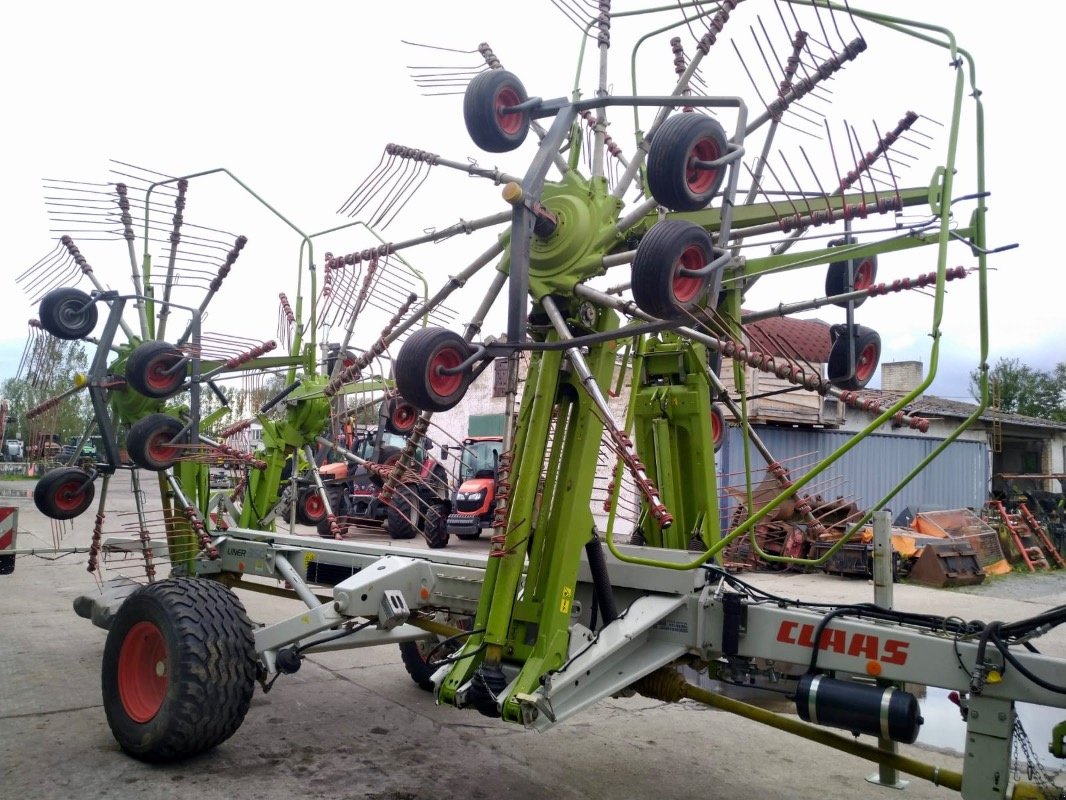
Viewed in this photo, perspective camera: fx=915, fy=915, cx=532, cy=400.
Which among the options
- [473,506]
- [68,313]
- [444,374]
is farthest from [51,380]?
[473,506]

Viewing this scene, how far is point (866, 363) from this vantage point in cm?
503

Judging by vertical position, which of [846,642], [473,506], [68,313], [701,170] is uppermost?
[701,170]

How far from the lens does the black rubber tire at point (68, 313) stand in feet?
24.2

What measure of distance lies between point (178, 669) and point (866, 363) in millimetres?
4127

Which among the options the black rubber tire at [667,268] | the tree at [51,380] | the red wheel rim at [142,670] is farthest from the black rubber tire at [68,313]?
the black rubber tire at [667,268]

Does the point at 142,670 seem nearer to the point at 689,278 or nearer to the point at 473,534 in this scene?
the point at 689,278

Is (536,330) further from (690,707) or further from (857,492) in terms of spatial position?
(857,492)

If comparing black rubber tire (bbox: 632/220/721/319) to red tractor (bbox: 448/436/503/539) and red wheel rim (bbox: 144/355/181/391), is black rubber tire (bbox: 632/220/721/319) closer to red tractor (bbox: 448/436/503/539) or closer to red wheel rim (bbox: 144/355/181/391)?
red wheel rim (bbox: 144/355/181/391)

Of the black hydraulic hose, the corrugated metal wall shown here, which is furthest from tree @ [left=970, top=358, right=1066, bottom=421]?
the black hydraulic hose

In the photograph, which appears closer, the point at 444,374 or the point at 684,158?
the point at 684,158

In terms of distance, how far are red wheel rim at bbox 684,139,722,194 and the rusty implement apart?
12.1 metres

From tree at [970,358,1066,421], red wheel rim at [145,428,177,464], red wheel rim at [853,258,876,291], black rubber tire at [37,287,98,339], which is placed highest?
tree at [970,358,1066,421]

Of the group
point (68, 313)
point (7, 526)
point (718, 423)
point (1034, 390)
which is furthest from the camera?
point (1034, 390)

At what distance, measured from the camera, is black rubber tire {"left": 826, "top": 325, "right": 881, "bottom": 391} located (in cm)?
482
